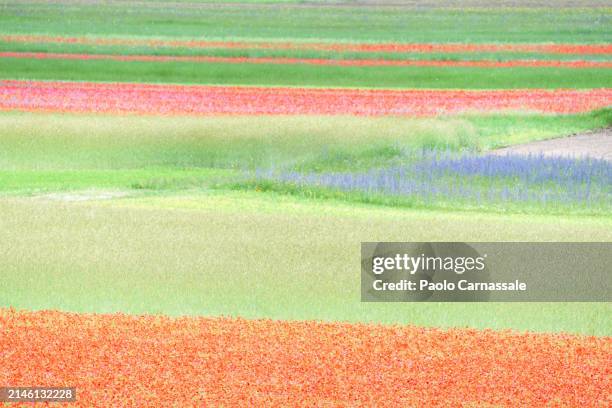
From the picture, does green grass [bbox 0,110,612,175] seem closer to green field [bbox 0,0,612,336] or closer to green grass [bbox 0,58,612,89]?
green field [bbox 0,0,612,336]

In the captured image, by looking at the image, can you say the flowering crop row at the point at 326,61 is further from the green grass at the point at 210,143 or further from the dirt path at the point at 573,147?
the green grass at the point at 210,143

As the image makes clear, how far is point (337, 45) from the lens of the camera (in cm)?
4775

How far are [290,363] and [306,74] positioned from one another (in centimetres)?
2997

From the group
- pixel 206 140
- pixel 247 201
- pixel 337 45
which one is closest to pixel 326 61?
pixel 337 45

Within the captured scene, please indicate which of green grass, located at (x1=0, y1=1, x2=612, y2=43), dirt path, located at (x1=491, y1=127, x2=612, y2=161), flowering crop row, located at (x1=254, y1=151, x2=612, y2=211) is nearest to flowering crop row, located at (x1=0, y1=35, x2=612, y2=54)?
green grass, located at (x1=0, y1=1, x2=612, y2=43)

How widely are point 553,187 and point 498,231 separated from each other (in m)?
6.00

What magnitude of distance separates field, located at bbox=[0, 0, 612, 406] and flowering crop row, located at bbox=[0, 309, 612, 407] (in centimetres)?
3

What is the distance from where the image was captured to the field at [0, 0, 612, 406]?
879 cm

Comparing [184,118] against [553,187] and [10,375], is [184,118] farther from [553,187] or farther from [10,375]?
[10,375]

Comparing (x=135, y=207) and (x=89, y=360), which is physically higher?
(x=89, y=360)

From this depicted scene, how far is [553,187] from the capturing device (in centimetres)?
2005

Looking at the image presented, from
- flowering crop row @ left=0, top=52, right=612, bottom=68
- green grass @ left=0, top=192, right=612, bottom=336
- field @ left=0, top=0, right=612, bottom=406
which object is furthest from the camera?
flowering crop row @ left=0, top=52, right=612, bottom=68

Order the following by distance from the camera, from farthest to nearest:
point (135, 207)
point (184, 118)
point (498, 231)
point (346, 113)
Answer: point (346, 113), point (184, 118), point (135, 207), point (498, 231)

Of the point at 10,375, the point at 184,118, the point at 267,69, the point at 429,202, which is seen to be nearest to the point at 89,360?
the point at 10,375
